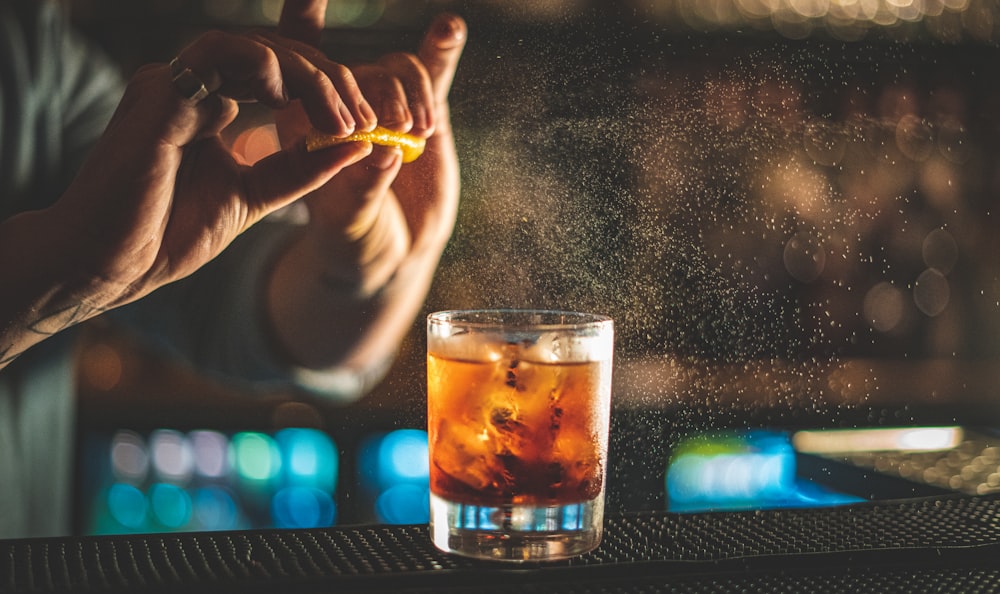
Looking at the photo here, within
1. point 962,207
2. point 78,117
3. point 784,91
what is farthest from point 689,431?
point 962,207

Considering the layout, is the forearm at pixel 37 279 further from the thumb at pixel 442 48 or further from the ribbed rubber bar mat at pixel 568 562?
the thumb at pixel 442 48

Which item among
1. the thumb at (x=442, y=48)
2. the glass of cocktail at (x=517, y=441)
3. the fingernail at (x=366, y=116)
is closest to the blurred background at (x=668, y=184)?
the thumb at (x=442, y=48)

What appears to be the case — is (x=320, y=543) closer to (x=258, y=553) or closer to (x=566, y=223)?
(x=258, y=553)

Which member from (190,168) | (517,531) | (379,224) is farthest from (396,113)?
(517,531)

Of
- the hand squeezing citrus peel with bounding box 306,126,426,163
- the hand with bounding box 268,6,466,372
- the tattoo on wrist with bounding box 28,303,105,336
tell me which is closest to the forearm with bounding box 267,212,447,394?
the hand with bounding box 268,6,466,372

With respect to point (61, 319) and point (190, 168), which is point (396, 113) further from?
point (61, 319)

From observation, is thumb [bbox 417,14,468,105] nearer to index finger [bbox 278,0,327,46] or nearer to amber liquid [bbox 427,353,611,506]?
index finger [bbox 278,0,327,46]
